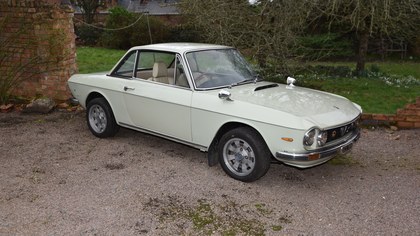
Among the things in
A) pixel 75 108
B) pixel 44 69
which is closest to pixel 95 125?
pixel 75 108

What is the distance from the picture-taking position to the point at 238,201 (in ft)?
14.2

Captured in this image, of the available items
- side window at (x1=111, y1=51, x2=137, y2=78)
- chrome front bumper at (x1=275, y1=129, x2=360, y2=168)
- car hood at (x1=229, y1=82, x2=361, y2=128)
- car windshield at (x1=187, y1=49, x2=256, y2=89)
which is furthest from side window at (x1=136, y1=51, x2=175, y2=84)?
chrome front bumper at (x1=275, y1=129, x2=360, y2=168)

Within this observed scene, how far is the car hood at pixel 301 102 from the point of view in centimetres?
448

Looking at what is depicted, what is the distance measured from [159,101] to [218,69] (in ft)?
2.90

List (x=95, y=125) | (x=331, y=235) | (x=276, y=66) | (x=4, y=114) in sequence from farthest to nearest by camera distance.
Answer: (x=276, y=66) → (x=4, y=114) → (x=95, y=125) → (x=331, y=235)

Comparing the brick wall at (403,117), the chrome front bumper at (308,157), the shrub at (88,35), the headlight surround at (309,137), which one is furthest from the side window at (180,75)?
the shrub at (88,35)

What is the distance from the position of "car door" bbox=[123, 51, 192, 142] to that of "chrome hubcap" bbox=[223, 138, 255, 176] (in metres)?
0.60

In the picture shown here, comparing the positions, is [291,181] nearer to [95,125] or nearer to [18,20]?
[95,125]

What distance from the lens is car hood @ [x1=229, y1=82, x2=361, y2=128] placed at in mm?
4479

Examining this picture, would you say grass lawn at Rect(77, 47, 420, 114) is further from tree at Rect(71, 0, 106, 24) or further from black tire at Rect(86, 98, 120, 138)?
tree at Rect(71, 0, 106, 24)

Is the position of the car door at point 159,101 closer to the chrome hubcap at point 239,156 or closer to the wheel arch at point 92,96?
the chrome hubcap at point 239,156

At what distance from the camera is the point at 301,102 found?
189 inches

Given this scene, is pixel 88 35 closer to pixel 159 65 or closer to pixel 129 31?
pixel 129 31

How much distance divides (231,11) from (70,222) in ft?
20.7
